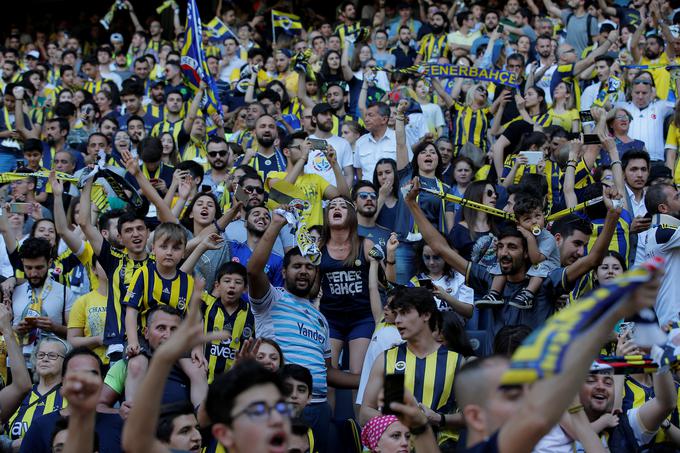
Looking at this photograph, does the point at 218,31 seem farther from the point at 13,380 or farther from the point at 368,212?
the point at 13,380

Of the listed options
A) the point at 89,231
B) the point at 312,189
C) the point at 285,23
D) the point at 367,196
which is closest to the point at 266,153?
the point at 312,189

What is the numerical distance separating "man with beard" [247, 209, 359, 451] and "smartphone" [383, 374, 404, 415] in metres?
2.67

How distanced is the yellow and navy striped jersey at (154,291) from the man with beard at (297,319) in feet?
1.55

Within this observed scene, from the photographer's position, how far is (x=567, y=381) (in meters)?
3.12

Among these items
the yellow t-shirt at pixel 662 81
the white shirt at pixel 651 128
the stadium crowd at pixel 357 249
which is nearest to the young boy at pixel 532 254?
the stadium crowd at pixel 357 249

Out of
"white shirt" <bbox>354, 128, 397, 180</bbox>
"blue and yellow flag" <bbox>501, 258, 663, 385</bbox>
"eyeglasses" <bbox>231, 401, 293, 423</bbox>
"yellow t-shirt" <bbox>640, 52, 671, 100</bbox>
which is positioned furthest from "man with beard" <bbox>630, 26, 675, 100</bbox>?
"eyeglasses" <bbox>231, 401, 293, 423</bbox>

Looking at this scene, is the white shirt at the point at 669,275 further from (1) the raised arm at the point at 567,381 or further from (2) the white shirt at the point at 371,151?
(2) the white shirt at the point at 371,151

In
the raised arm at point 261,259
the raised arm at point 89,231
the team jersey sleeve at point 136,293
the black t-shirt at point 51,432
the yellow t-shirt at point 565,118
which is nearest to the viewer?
the black t-shirt at point 51,432

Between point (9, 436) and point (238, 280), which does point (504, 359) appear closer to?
point (238, 280)

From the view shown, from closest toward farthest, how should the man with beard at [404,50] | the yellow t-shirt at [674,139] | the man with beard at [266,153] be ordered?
the man with beard at [266,153]
the yellow t-shirt at [674,139]
the man with beard at [404,50]

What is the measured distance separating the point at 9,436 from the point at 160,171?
4695 millimetres

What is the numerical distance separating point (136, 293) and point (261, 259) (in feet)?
2.92

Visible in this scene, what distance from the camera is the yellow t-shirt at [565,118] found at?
452 inches

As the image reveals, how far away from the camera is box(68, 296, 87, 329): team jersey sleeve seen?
7.80 metres
